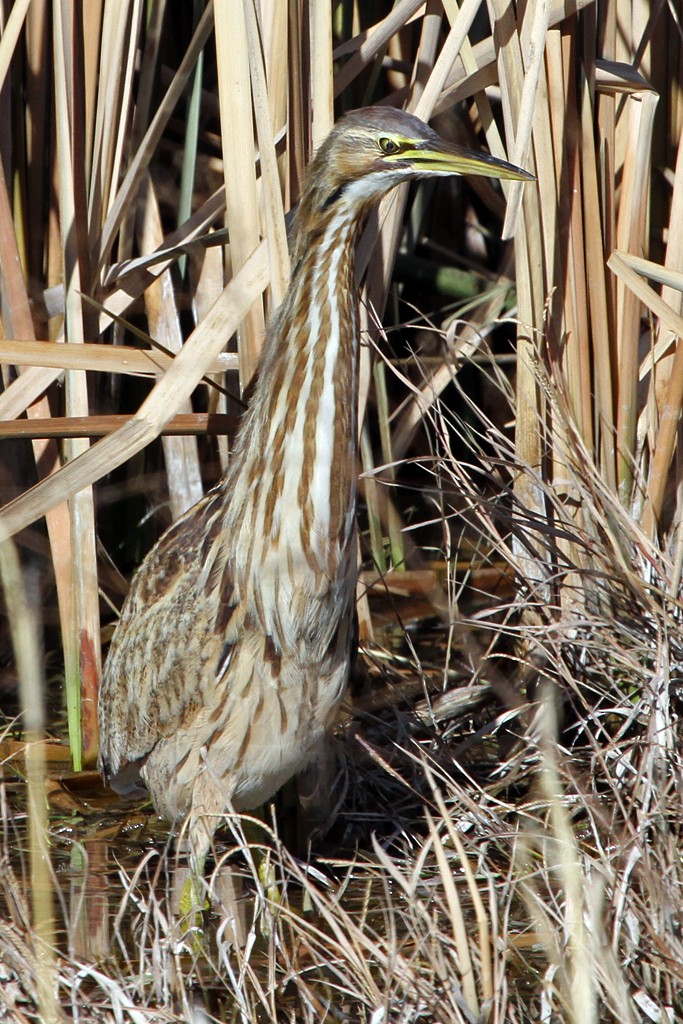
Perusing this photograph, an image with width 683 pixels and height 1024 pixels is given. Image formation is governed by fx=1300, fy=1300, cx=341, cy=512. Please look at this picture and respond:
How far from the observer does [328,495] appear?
2.07m

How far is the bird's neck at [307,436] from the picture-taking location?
196cm

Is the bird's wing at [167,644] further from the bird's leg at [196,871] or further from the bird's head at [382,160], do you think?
the bird's head at [382,160]

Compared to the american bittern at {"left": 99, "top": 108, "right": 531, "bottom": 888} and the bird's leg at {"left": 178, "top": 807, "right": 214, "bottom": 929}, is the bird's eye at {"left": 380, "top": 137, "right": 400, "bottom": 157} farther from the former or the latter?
the bird's leg at {"left": 178, "top": 807, "right": 214, "bottom": 929}

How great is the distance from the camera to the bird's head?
1.90 metres

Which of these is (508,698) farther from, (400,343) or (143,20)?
(143,20)

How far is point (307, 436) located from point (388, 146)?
1.49 ft

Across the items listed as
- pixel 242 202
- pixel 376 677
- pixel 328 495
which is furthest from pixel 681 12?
pixel 376 677

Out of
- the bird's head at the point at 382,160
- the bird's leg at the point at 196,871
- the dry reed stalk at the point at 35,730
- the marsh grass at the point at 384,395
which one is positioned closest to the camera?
the dry reed stalk at the point at 35,730

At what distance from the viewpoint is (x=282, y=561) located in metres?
2.08

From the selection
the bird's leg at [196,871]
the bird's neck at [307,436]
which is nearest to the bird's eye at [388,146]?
the bird's neck at [307,436]

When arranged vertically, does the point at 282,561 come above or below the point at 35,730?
below

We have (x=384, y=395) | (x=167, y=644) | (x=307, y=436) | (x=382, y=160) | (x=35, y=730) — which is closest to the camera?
(x=35, y=730)

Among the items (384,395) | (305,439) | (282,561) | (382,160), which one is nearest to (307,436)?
(305,439)

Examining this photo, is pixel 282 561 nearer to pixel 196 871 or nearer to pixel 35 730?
pixel 196 871
